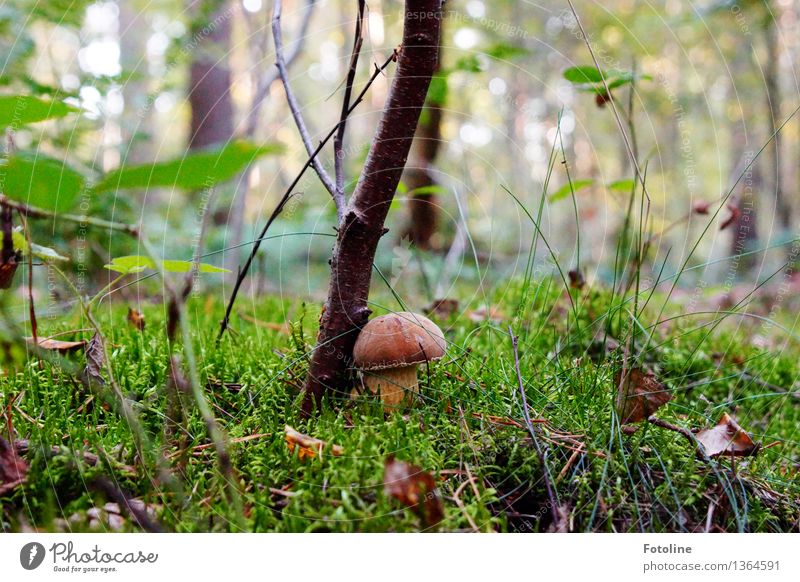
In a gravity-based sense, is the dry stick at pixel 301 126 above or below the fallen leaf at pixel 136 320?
above

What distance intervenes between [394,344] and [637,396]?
23.0 inches

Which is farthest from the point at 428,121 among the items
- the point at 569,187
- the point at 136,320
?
the point at 136,320

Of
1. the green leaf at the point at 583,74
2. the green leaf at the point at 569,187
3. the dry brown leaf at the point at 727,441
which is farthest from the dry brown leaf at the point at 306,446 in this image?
the green leaf at the point at 583,74

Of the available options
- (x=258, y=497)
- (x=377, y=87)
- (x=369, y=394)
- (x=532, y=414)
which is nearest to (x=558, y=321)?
(x=532, y=414)

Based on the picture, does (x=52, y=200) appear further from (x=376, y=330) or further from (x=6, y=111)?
(x=376, y=330)

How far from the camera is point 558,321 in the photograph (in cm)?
236

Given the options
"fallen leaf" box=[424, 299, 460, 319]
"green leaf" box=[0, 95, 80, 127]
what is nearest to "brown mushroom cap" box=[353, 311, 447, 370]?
"green leaf" box=[0, 95, 80, 127]

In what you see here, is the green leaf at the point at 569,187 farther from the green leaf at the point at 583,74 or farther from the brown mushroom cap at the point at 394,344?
the brown mushroom cap at the point at 394,344

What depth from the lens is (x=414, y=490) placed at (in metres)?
1.07

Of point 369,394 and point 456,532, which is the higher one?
point 369,394

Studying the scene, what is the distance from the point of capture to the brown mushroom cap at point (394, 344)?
133 cm

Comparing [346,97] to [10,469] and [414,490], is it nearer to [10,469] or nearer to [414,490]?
[414,490]

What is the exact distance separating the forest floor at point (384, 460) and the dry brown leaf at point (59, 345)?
30 millimetres

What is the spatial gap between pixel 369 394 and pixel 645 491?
0.65 metres
